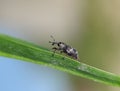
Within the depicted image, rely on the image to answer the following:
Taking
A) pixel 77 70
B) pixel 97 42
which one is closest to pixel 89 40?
pixel 97 42

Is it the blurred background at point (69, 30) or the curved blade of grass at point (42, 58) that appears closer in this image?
the curved blade of grass at point (42, 58)

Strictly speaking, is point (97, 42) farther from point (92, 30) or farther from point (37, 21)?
point (37, 21)

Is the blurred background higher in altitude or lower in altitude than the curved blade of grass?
higher

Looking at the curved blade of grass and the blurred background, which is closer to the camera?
the curved blade of grass

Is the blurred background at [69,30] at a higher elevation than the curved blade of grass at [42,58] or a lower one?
higher

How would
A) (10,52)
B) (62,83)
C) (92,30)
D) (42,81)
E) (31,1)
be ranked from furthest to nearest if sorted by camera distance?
(92,30) < (31,1) < (62,83) < (42,81) < (10,52)
